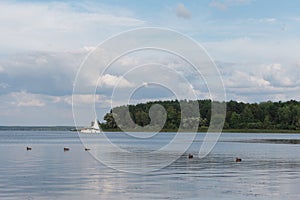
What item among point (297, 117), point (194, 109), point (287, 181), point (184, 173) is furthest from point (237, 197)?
point (297, 117)

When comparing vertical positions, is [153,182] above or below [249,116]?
below

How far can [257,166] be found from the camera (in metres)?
45.8

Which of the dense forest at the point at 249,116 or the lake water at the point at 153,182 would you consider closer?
the lake water at the point at 153,182

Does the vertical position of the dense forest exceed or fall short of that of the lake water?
it exceeds it

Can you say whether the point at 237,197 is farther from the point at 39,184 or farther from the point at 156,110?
the point at 156,110

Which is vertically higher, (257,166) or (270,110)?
(270,110)

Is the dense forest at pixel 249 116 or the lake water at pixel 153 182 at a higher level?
the dense forest at pixel 249 116

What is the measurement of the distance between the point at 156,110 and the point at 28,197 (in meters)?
129

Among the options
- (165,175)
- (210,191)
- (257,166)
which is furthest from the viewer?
(257,166)

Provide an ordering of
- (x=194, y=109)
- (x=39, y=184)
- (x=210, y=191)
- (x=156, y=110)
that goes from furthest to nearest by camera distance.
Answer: (x=194, y=109) → (x=156, y=110) → (x=39, y=184) → (x=210, y=191)

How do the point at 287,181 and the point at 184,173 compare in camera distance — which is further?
the point at 184,173

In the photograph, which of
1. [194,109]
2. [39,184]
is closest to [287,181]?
[39,184]

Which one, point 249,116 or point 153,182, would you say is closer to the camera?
point 153,182

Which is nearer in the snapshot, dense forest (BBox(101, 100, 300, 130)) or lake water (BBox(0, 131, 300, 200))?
lake water (BBox(0, 131, 300, 200))
